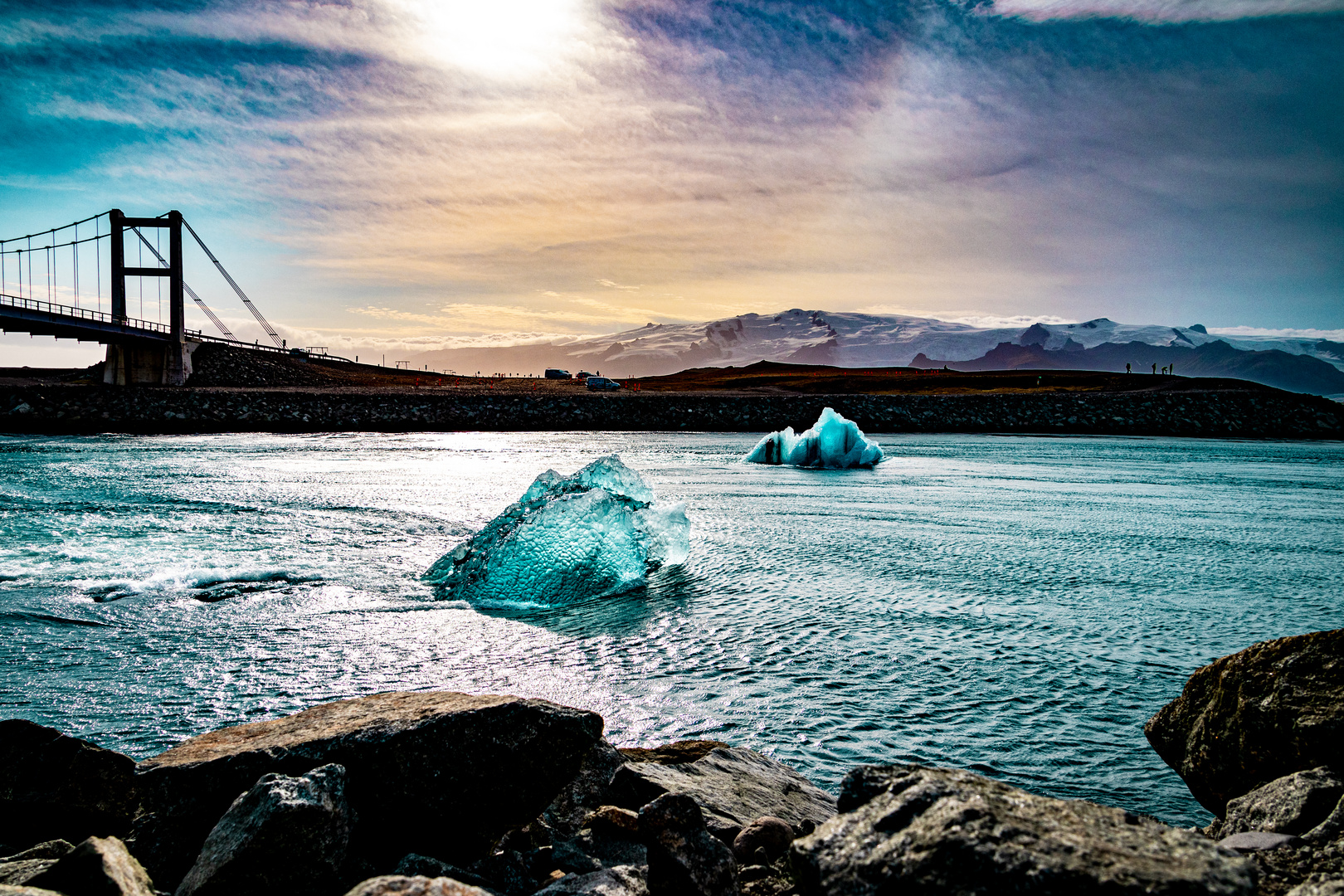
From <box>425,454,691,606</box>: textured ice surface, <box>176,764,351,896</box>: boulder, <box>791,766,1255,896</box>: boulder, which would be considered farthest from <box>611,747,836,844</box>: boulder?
<box>425,454,691,606</box>: textured ice surface

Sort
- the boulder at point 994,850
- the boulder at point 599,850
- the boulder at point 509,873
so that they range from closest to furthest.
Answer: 1. the boulder at point 994,850
2. the boulder at point 509,873
3. the boulder at point 599,850

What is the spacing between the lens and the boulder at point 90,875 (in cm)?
256

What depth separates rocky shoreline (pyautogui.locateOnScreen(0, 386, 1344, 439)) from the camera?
4166cm

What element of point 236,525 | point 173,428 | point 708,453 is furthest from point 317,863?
point 173,428

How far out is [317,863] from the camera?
9.18 feet

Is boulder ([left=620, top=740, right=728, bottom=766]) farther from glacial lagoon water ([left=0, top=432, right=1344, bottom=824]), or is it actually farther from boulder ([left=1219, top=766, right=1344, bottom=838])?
boulder ([left=1219, top=766, right=1344, bottom=838])

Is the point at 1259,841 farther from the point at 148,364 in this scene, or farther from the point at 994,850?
the point at 148,364

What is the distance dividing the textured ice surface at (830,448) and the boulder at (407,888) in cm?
2325

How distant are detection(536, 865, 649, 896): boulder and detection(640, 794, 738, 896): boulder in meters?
0.06

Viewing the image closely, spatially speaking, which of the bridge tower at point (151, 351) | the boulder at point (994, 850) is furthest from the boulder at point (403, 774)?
the bridge tower at point (151, 351)

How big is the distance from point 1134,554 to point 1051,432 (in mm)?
37500

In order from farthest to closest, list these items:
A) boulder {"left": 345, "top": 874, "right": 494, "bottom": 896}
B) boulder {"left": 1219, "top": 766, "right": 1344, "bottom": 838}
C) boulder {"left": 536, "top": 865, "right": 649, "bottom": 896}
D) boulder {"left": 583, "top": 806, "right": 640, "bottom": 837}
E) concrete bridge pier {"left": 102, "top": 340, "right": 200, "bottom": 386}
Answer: concrete bridge pier {"left": 102, "top": 340, "right": 200, "bottom": 386}, boulder {"left": 583, "top": 806, "right": 640, "bottom": 837}, boulder {"left": 1219, "top": 766, "right": 1344, "bottom": 838}, boulder {"left": 536, "top": 865, "right": 649, "bottom": 896}, boulder {"left": 345, "top": 874, "right": 494, "bottom": 896}

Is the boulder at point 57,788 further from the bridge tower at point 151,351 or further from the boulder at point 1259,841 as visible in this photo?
the bridge tower at point 151,351

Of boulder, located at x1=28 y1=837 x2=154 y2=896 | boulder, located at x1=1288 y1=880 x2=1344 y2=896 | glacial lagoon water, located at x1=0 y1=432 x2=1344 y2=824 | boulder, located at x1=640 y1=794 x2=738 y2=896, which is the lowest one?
glacial lagoon water, located at x1=0 y1=432 x2=1344 y2=824
